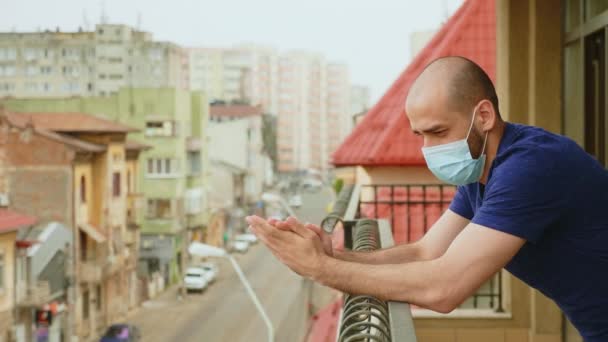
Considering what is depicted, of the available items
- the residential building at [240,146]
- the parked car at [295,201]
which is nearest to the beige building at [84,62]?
the residential building at [240,146]

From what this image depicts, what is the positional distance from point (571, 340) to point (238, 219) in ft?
136

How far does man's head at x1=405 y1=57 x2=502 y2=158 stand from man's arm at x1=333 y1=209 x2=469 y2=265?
0.31m

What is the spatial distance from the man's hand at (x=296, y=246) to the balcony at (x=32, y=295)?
19474mm

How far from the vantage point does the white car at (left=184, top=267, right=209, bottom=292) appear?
105 feet

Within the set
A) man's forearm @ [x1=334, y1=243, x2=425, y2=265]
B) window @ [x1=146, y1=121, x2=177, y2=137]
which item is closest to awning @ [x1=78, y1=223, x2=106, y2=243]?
window @ [x1=146, y1=121, x2=177, y2=137]

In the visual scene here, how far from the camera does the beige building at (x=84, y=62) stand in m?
32.1

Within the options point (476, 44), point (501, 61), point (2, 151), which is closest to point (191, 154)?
point (2, 151)

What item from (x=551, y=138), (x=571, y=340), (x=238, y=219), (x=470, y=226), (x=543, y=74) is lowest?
(x=238, y=219)

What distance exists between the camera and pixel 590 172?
1422 mm

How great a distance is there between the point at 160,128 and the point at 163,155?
1266 mm

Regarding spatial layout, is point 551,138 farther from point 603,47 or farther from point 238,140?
point 238,140

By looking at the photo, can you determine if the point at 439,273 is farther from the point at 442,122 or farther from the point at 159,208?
the point at 159,208

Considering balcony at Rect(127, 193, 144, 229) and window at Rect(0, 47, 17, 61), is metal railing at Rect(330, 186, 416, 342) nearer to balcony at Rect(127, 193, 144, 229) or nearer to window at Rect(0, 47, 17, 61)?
balcony at Rect(127, 193, 144, 229)

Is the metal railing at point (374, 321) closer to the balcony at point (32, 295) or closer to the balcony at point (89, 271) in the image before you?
the balcony at point (32, 295)
